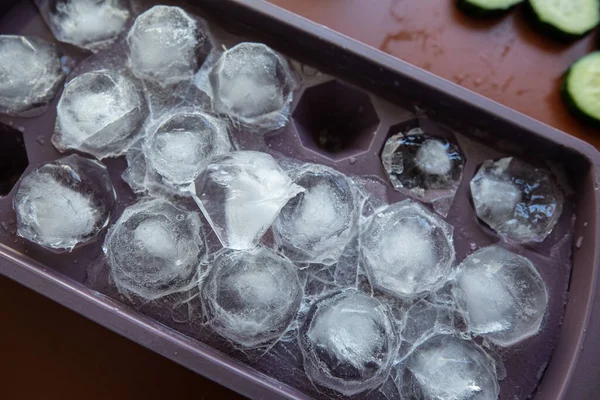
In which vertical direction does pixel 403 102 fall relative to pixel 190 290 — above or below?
above

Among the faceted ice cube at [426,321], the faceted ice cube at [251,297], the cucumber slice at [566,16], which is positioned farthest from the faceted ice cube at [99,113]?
the cucumber slice at [566,16]

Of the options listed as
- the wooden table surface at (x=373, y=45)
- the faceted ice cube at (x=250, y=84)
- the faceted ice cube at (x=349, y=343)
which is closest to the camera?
the faceted ice cube at (x=349, y=343)

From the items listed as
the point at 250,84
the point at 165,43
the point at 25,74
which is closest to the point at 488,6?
the point at 250,84

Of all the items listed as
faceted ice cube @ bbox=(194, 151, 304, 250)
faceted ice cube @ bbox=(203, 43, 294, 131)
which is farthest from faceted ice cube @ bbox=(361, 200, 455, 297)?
faceted ice cube @ bbox=(203, 43, 294, 131)

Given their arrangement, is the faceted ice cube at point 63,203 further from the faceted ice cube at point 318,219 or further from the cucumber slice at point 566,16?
the cucumber slice at point 566,16

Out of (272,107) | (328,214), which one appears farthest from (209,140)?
(328,214)

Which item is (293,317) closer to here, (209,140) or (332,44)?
(209,140)
